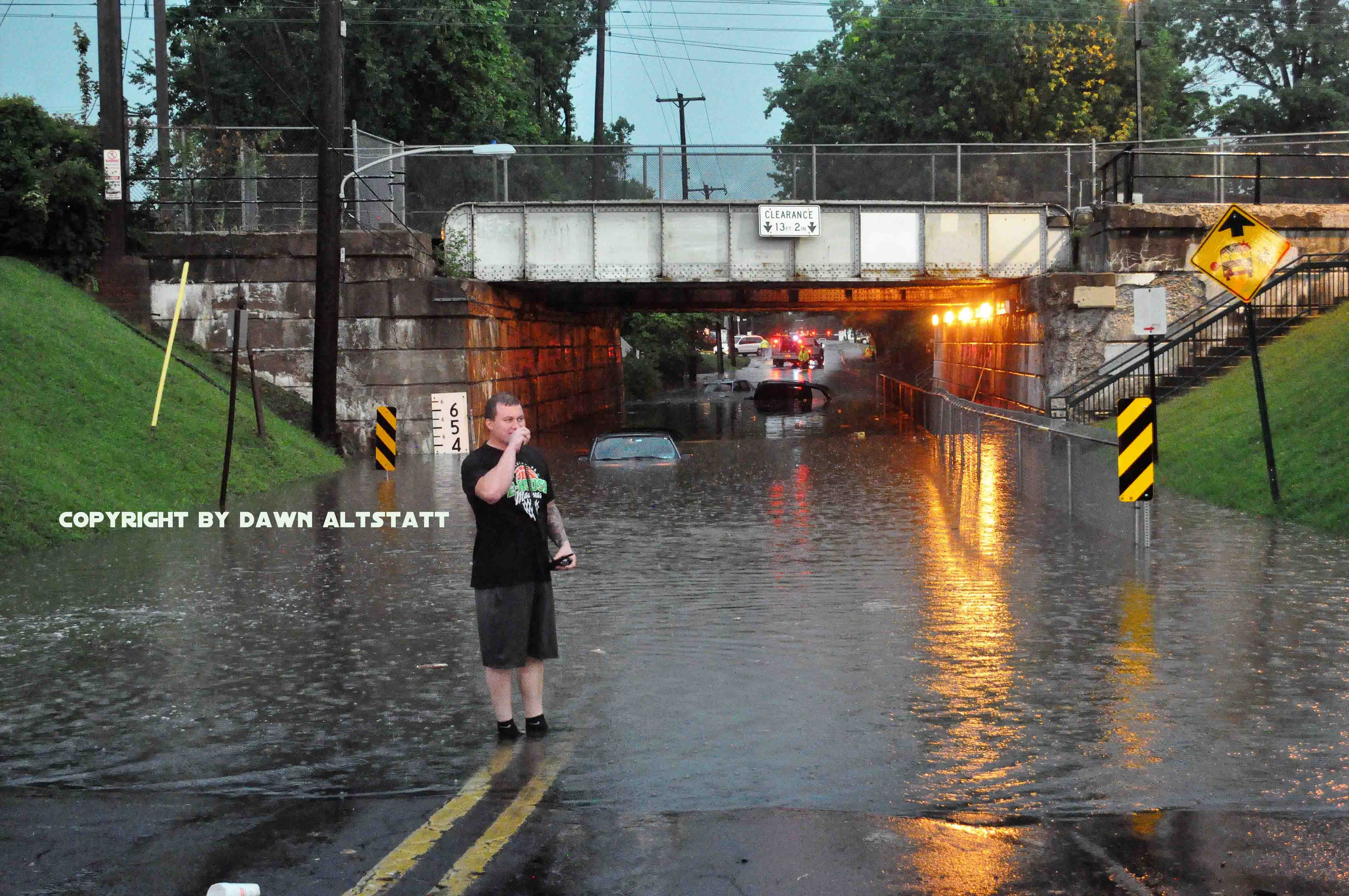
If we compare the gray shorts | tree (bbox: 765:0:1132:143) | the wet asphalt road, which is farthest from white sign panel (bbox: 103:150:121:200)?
tree (bbox: 765:0:1132:143)

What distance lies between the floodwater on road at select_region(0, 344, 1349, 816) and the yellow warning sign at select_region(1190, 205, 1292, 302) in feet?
9.22

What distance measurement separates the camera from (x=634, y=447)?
28.1m

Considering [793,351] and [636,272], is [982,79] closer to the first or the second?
[636,272]

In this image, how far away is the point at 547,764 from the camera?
7223mm

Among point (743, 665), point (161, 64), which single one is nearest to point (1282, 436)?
point (743, 665)

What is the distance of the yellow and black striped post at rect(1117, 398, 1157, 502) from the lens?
15.0 m

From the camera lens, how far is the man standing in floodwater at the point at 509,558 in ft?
24.7

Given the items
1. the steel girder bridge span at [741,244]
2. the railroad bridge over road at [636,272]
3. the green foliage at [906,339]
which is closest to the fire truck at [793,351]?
the green foliage at [906,339]

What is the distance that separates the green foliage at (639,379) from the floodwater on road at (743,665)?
52.5 metres

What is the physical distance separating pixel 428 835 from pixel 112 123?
28153 mm

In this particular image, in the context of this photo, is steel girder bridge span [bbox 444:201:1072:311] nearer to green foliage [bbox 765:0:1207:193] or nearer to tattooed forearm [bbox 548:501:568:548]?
green foliage [bbox 765:0:1207:193]

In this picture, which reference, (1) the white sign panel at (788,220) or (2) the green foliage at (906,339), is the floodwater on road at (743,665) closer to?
(1) the white sign panel at (788,220)

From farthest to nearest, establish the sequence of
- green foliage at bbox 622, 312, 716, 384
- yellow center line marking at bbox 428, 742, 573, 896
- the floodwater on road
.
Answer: green foliage at bbox 622, 312, 716, 384 < the floodwater on road < yellow center line marking at bbox 428, 742, 573, 896

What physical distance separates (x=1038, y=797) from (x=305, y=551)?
1132 cm
